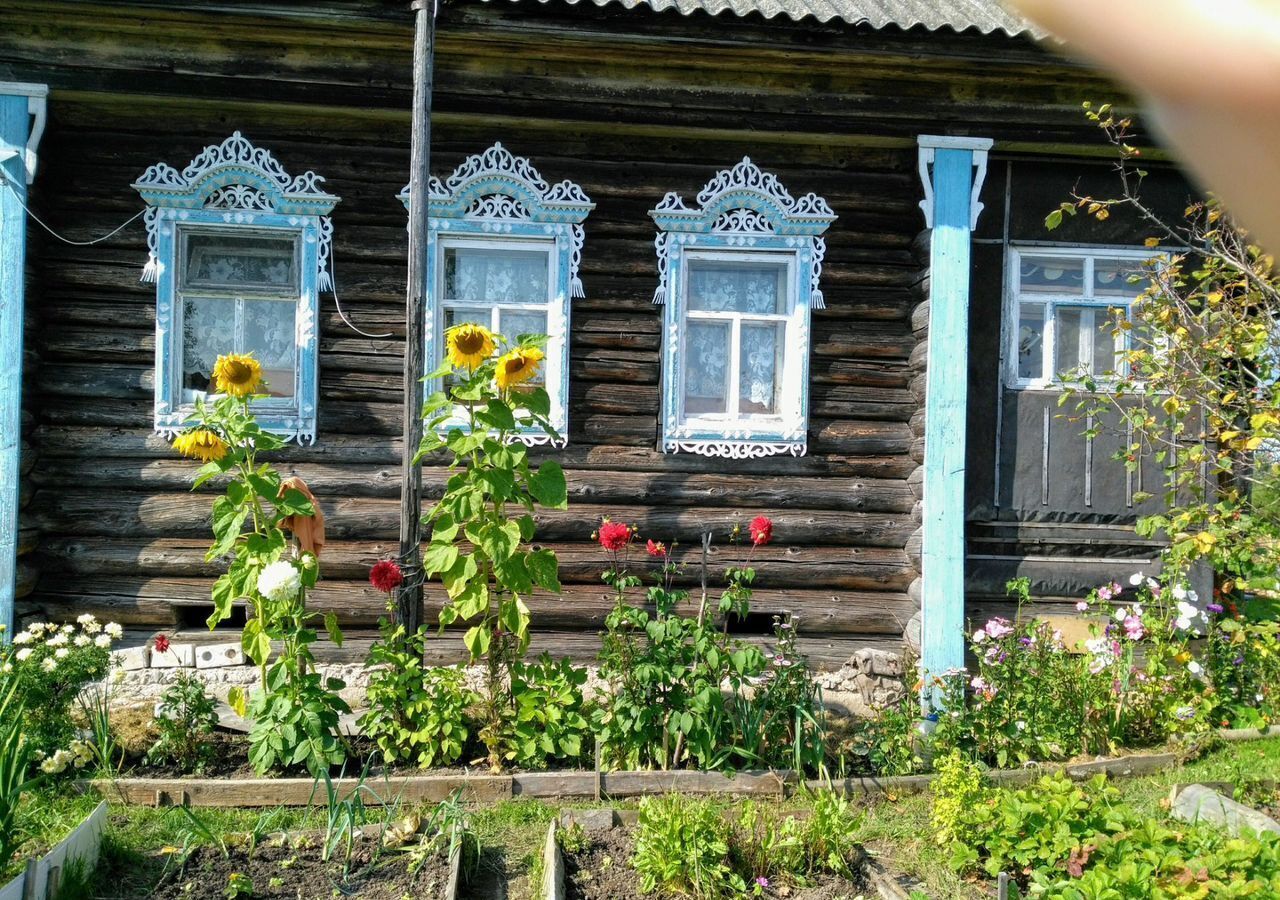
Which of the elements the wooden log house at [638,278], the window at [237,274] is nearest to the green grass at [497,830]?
the wooden log house at [638,278]

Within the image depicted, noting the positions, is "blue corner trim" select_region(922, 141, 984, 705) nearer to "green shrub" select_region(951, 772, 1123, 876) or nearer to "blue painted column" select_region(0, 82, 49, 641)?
"green shrub" select_region(951, 772, 1123, 876)

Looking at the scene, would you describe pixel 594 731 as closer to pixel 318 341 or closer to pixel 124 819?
pixel 124 819

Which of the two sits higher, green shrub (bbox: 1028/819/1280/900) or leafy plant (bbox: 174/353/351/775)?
leafy plant (bbox: 174/353/351/775)

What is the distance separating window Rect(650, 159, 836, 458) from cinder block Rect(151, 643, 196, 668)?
3144 mm

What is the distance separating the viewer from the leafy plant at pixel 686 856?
3.33 meters

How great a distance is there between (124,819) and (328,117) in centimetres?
406

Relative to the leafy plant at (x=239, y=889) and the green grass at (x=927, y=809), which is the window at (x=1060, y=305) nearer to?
the green grass at (x=927, y=809)

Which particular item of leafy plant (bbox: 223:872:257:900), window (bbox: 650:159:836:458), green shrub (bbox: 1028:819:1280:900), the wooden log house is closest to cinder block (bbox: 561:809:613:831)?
leafy plant (bbox: 223:872:257:900)

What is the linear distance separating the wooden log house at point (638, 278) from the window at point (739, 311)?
0.08 ft

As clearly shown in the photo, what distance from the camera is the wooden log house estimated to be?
18.0ft

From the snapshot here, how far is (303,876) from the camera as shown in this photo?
3.37 meters

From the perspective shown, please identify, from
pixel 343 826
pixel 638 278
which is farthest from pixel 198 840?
pixel 638 278

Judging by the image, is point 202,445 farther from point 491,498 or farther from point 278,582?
point 491,498

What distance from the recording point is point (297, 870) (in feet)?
11.2
